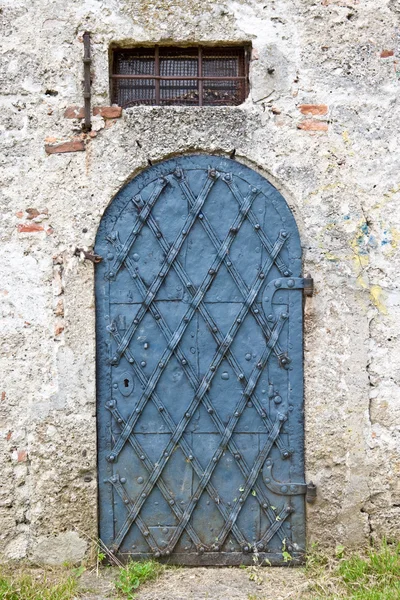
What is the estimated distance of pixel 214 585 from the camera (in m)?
3.03

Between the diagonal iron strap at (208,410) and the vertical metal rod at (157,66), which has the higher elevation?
the vertical metal rod at (157,66)

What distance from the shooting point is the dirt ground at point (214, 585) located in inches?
115

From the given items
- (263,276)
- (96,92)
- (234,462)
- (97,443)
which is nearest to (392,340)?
(263,276)

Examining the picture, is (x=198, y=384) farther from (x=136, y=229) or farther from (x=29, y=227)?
(x=29, y=227)

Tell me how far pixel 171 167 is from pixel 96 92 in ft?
1.84

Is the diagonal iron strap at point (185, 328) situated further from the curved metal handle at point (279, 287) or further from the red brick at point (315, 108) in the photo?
the red brick at point (315, 108)

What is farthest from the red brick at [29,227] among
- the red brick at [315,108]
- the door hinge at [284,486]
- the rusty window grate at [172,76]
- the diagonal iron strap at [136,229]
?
the door hinge at [284,486]

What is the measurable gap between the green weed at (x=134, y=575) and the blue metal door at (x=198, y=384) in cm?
10

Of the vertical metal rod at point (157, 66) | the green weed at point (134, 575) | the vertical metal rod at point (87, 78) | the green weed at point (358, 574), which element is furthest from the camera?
the vertical metal rod at point (157, 66)

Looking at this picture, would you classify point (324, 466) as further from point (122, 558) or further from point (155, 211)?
point (155, 211)

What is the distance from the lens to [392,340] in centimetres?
317

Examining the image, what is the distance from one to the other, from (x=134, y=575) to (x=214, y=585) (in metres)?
0.41

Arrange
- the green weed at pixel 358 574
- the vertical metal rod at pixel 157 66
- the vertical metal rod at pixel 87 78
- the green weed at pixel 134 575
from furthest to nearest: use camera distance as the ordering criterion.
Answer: the vertical metal rod at pixel 157 66, the vertical metal rod at pixel 87 78, the green weed at pixel 134 575, the green weed at pixel 358 574

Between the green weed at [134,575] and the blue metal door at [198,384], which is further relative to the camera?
the blue metal door at [198,384]
